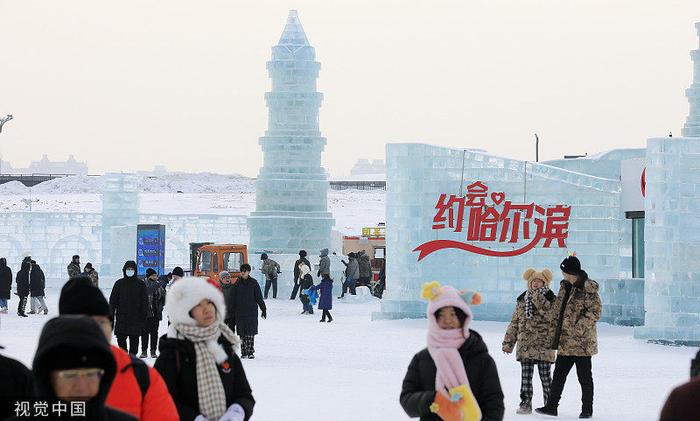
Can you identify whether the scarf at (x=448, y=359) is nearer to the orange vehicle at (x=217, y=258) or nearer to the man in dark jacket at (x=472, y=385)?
the man in dark jacket at (x=472, y=385)

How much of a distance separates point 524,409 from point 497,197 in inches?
546

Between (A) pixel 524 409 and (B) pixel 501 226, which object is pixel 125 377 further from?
(B) pixel 501 226

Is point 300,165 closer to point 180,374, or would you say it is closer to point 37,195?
point 180,374

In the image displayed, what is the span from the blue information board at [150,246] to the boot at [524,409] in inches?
942

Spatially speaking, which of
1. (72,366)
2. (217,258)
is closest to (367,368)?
(72,366)

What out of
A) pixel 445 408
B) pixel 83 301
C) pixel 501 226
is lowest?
pixel 445 408

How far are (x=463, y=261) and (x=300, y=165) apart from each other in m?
15.4

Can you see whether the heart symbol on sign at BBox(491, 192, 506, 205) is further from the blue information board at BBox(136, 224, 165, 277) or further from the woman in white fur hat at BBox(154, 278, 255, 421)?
the woman in white fur hat at BBox(154, 278, 255, 421)

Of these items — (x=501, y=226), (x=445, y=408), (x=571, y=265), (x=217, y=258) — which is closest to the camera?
(x=445, y=408)

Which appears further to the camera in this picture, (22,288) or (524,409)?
(22,288)

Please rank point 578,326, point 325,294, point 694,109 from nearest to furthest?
point 578,326, point 325,294, point 694,109

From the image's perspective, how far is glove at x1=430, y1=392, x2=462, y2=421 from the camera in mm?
6246

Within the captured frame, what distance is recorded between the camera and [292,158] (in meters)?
40.9

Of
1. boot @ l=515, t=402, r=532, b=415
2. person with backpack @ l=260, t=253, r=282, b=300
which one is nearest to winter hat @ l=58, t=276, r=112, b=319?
boot @ l=515, t=402, r=532, b=415
